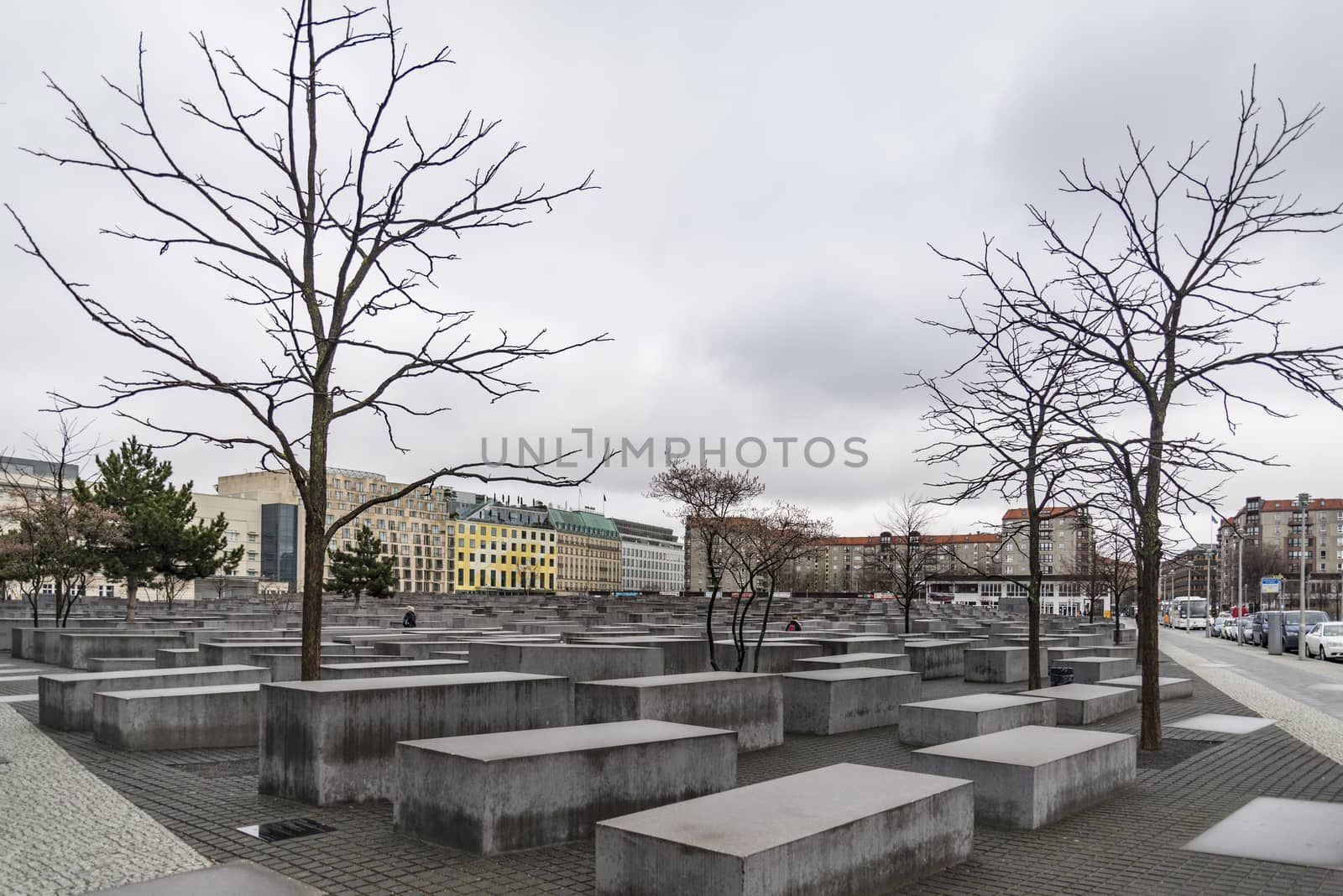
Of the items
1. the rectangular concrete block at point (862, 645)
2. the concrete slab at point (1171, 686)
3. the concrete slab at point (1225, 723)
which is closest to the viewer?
the concrete slab at point (1225, 723)

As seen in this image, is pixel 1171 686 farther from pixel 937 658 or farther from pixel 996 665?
pixel 937 658

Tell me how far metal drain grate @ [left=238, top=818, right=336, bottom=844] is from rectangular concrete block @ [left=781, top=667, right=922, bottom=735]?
278 inches

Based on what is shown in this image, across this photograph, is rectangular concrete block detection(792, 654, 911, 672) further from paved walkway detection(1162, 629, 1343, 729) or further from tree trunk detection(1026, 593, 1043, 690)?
paved walkway detection(1162, 629, 1343, 729)

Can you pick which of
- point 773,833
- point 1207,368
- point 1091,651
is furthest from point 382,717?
point 1091,651

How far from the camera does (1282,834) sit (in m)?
7.21

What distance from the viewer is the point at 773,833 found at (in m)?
5.07

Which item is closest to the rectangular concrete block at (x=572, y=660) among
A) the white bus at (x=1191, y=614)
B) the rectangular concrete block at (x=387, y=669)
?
the rectangular concrete block at (x=387, y=669)

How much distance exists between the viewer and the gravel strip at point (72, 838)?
18.4 feet

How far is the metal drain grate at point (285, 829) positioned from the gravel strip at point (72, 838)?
1.59 ft

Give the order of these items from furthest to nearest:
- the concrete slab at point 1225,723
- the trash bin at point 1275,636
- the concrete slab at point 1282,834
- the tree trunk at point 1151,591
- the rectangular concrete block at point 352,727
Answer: the trash bin at point 1275,636 → the concrete slab at point 1225,723 → the tree trunk at point 1151,591 → the rectangular concrete block at point 352,727 → the concrete slab at point 1282,834

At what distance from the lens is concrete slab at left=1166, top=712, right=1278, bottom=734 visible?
13.3m

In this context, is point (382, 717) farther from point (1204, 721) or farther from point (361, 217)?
point (1204, 721)

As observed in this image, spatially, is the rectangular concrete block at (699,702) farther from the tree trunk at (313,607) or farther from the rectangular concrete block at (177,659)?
the rectangular concrete block at (177,659)

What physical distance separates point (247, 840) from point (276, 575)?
123 meters
